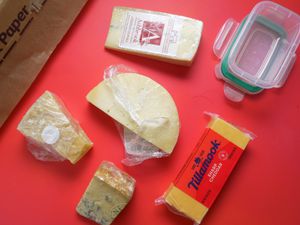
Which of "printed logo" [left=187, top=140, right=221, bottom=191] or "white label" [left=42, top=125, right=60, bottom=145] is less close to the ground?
"printed logo" [left=187, top=140, right=221, bottom=191]

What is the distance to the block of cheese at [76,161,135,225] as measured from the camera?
2.43ft

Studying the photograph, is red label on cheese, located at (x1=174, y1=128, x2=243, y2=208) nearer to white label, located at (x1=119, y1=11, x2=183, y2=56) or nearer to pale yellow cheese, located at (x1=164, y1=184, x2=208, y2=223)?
pale yellow cheese, located at (x1=164, y1=184, x2=208, y2=223)

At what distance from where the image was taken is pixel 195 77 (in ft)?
2.69

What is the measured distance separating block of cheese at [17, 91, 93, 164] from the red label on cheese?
0.23 metres

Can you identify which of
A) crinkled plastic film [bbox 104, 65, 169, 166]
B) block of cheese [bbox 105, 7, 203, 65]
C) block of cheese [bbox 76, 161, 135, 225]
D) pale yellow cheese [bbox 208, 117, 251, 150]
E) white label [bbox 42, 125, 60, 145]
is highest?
block of cheese [bbox 105, 7, 203, 65]

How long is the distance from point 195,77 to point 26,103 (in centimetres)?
39

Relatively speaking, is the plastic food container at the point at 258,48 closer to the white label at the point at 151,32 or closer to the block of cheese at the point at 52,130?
the white label at the point at 151,32

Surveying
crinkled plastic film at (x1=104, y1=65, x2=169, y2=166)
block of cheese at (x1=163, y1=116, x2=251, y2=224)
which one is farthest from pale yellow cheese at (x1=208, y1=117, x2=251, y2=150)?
crinkled plastic film at (x1=104, y1=65, x2=169, y2=166)

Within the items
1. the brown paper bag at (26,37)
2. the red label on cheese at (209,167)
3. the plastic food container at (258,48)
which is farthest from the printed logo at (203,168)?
the brown paper bag at (26,37)

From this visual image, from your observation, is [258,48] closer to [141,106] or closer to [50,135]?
[141,106]

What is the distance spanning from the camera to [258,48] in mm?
820

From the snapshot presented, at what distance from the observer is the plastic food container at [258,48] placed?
Answer: 2.59ft

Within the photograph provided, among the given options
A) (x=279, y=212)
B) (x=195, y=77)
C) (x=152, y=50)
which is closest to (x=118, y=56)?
(x=152, y=50)

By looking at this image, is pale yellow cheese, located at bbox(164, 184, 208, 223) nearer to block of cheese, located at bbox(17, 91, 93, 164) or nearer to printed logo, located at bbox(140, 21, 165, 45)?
block of cheese, located at bbox(17, 91, 93, 164)
